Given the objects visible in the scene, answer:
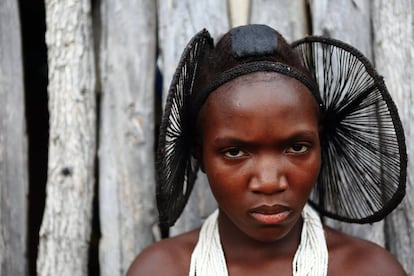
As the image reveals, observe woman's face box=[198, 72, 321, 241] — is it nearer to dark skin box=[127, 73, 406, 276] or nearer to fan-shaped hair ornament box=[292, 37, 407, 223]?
dark skin box=[127, 73, 406, 276]

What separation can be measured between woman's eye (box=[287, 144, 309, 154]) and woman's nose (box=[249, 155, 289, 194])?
5 centimetres

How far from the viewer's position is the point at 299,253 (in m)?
1.66

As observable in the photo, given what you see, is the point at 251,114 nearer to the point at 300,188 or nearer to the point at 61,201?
the point at 300,188

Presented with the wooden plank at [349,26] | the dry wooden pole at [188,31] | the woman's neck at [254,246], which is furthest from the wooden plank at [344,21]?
the woman's neck at [254,246]

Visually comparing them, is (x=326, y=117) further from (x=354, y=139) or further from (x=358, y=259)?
(x=358, y=259)

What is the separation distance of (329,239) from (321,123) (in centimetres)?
29

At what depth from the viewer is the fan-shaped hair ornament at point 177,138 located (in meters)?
1.55

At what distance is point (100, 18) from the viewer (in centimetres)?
213

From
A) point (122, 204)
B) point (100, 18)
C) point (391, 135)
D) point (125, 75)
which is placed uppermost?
point (100, 18)

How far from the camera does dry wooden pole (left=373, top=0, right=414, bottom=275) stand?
6.37 ft

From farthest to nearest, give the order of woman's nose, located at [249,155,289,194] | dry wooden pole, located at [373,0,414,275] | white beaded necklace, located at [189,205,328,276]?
dry wooden pole, located at [373,0,414,275] → white beaded necklace, located at [189,205,328,276] → woman's nose, located at [249,155,289,194]

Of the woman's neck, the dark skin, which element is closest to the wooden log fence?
the woman's neck

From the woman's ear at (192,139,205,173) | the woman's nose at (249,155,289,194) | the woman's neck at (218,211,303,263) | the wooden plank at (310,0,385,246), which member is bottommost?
the woman's neck at (218,211,303,263)

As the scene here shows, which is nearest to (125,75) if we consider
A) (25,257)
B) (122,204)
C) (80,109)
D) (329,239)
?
(80,109)
